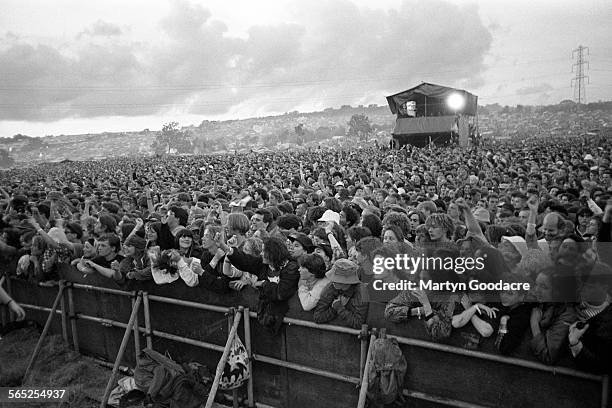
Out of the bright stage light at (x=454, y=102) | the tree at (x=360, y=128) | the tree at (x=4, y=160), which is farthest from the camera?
the tree at (x=4, y=160)

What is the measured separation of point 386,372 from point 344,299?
0.76 metres

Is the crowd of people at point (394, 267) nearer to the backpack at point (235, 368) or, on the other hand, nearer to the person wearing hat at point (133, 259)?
the person wearing hat at point (133, 259)

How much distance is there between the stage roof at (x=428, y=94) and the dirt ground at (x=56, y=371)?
40853 mm

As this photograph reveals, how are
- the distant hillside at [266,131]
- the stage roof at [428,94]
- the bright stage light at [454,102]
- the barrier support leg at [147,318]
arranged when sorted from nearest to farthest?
the barrier support leg at [147,318]
the stage roof at [428,94]
the bright stage light at [454,102]
the distant hillside at [266,131]

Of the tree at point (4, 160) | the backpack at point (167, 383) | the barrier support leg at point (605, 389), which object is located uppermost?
the tree at point (4, 160)

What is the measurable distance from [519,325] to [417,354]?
3.19 ft

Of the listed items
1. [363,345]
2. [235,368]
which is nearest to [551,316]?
[363,345]

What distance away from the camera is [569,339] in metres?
3.32

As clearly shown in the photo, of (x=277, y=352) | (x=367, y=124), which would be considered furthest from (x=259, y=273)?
(x=367, y=124)

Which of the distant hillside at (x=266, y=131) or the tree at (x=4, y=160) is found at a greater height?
the distant hillside at (x=266, y=131)

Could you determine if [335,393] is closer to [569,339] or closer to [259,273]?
[259,273]

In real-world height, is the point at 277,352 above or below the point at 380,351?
below

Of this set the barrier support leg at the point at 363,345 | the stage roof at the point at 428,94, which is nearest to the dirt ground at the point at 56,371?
the barrier support leg at the point at 363,345

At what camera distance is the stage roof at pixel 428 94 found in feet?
142
